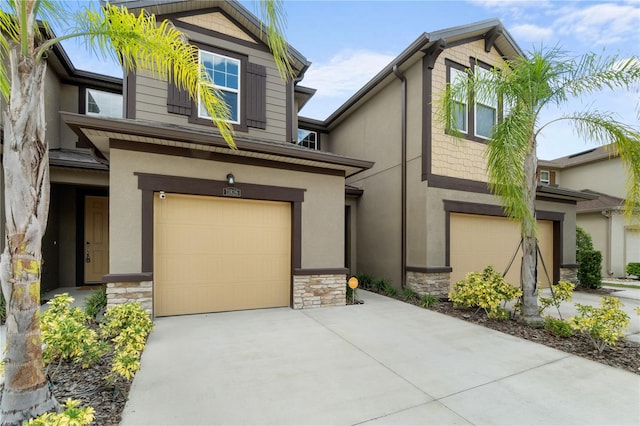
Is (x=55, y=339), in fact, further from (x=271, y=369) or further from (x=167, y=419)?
(x=271, y=369)

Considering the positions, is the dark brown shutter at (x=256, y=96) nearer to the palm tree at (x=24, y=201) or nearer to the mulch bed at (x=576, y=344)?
the palm tree at (x=24, y=201)

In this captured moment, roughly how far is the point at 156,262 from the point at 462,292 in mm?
6014

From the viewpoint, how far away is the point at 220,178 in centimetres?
596

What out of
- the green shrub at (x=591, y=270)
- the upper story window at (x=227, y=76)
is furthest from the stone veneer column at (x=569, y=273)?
the upper story window at (x=227, y=76)

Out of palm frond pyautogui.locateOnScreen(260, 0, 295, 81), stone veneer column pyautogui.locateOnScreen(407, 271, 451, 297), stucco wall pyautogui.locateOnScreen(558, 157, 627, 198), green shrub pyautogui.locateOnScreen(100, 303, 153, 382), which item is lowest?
stone veneer column pyautogui.locateOnScreen(407, 271, 451, 297)

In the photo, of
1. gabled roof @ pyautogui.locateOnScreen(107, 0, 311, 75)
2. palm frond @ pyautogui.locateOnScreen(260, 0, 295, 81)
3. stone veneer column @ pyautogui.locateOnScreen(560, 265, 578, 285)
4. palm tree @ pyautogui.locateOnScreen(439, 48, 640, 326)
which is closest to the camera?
palm frond @ pyautogui.locateOnScreen(260, 0, 295, 81)

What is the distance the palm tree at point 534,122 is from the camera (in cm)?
496

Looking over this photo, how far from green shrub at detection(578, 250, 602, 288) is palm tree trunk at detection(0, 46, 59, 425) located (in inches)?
510

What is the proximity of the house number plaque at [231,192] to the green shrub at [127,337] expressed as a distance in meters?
2.41

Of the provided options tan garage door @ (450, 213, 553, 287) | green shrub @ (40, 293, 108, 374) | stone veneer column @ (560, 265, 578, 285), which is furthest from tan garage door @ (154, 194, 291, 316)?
stone veneer column @ (560, 265, 578, 285)

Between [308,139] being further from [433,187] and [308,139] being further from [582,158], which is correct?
[582,158]

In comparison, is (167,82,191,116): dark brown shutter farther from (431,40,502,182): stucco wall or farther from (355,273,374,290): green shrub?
(355,273,374,290): green shrub

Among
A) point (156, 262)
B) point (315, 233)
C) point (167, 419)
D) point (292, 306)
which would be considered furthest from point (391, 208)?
point (167, 419)

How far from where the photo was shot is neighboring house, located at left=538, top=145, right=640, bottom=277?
13.1m
